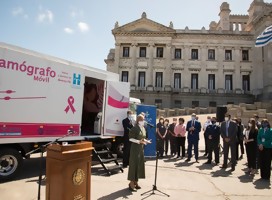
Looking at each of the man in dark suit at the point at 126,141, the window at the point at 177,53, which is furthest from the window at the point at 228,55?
the man in dark suit at the point at 126,141

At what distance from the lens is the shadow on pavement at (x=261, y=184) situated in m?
7.10

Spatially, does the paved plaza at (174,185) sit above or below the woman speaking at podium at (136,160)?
below

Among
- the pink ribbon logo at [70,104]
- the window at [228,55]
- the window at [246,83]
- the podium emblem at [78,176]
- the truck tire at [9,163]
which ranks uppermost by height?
the window at [228,55]

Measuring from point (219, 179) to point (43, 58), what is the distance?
23.0 ft

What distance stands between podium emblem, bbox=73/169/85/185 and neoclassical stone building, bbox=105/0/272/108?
36.5 metres

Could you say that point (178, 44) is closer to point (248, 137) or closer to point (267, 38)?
point (267, 38)

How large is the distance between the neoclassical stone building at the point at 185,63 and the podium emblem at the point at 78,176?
36.5 m

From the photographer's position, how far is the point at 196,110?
31.1 m

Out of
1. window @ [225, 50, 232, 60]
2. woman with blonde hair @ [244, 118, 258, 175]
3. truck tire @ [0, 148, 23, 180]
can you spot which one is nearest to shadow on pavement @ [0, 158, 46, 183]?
truck tire @ [0, 148, 23, 180]

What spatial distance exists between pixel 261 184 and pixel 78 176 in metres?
6.26

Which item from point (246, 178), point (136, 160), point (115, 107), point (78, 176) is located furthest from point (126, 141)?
point (78, 176)

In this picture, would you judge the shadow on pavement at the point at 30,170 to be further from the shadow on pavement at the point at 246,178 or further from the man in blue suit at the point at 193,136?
the shadow on pavement at the point at 246,178

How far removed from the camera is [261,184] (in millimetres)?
7418

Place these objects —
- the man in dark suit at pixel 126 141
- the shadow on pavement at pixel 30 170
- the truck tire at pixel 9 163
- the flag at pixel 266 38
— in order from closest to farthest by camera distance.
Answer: the truck tire at pixel 9 163, the shadow on pavement at pixel 30 170, the man in dark suit at pixel 126 141, the flag at pixel 266 38
